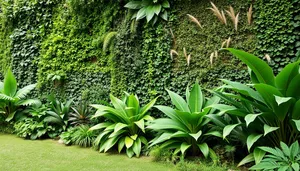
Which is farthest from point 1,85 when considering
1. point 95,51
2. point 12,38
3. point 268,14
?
point 268,14

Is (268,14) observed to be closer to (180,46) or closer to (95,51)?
(180,46)

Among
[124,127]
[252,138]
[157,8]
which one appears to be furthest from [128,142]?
[157,8]

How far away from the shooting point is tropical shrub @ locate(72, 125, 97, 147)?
4156mm

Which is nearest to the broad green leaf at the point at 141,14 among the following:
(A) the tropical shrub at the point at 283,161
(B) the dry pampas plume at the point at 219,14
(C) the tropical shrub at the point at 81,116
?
(B) the dry pampas plume at the point at 219,14

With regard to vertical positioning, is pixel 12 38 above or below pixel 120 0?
below

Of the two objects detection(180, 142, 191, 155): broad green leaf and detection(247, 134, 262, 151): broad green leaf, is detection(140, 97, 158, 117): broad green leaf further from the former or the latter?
detection(247, 134, 262, 151): broad green leaf

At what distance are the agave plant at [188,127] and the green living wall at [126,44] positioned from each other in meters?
0.56

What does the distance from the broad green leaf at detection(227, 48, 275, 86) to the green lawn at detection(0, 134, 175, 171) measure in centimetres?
159

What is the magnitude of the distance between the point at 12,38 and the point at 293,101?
6211 mm

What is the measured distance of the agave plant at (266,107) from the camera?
8.87 ft

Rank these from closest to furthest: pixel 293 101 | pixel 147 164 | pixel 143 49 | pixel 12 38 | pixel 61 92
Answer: pixel 293 101 → pixel 147 164 → pixel 143 49 → pixel 61 92 → pixel 12 38

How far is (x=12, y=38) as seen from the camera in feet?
19.8

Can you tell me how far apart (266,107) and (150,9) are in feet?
8.32

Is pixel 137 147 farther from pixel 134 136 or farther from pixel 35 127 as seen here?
pixel 35 127
